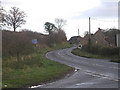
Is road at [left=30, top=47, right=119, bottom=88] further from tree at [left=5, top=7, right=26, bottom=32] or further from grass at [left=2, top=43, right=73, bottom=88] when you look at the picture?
tree at [left=5, top=7, right=26, bottom=32]

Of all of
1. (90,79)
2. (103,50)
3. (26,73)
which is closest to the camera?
(90,79)

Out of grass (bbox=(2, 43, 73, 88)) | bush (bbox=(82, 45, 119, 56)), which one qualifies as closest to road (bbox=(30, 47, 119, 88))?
grass (bbox=(2, 43, 73, 88))

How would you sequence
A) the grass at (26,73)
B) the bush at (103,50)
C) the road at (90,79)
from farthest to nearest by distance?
the bush at (103,50) < the grass at (26,73) < the road at (90,79)

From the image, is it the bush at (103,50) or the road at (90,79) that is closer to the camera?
the road at (90,79)

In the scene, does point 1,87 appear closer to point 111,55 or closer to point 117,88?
point 117,88

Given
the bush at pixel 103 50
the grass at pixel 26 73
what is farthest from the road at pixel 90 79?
the bush at pixel 103 50

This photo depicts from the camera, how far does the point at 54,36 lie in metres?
76.1

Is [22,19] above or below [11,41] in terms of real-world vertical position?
above

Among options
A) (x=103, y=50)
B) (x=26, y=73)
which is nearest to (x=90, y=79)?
(x=26, y=73)

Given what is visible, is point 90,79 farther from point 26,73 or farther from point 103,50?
point 103,50

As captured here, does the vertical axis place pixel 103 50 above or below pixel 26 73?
above

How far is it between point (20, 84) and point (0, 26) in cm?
1596

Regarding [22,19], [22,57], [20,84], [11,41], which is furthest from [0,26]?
[22,19]

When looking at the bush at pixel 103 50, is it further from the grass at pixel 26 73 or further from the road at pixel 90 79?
the grass at pixel 26 73
